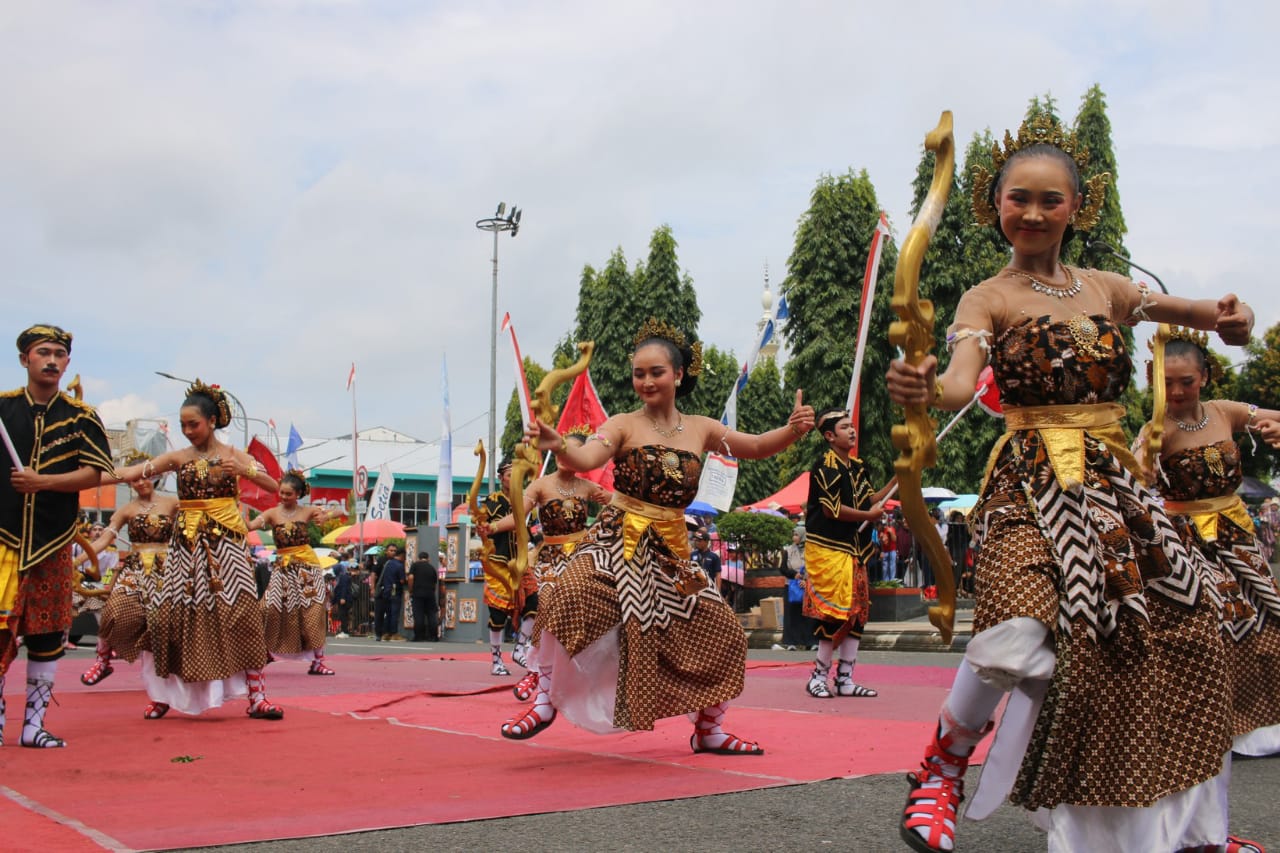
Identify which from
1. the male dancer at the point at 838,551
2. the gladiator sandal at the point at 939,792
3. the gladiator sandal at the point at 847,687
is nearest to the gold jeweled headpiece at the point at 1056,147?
the gladiator sandal at the point at 939,792

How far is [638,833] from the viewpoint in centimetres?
429

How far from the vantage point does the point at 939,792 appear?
3488mm

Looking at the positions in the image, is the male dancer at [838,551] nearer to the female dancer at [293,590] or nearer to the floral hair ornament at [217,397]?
the floral hair ornament at [217,397]

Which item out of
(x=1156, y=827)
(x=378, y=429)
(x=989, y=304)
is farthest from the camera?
(x=378, y=429)

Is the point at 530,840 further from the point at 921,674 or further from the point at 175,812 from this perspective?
the point at 921,674

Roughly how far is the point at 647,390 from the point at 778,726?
93.7 inches

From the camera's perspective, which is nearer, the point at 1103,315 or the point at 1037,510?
the point at 1037,510

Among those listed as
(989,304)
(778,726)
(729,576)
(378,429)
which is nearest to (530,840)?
(989,304)

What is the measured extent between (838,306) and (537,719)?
32000 millimetres

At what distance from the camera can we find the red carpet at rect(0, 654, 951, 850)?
188 inches

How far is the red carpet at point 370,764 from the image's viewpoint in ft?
15.7

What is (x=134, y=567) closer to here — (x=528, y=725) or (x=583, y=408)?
(x=528, y=725)

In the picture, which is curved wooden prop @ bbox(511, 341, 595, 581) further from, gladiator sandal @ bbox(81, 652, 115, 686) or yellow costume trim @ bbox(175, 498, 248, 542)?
gladiator sandal @ bbox(81, 652, 115, 686)

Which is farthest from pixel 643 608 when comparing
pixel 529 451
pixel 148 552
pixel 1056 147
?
pixel 148 552
